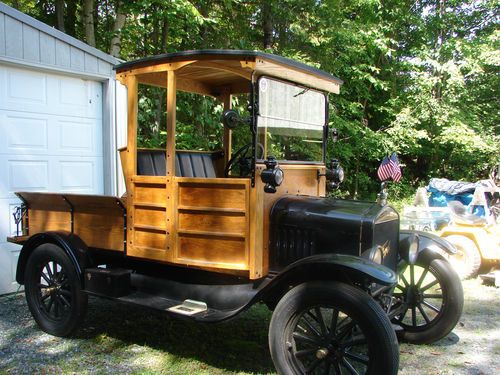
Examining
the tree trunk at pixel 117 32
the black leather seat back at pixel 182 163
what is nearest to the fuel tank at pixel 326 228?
the black leather seat back at pixel 182 163

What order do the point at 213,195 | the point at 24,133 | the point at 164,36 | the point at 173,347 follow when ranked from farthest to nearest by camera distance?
1. the point at 164,36
2. the point at 24,133
3. the point at 173,347
4. the point at 213,195

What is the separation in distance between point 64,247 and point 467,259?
5.08 metres

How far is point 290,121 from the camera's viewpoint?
3.91 m

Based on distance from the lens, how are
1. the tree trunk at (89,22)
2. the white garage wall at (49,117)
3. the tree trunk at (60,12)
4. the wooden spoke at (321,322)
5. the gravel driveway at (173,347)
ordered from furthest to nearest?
the tree trunk at (60,12), the tree trunk at (89,22), the white garage wall at (49,117), the gravel driveway at (173,347), the wooden spoke at (321,322)

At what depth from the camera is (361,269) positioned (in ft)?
9.21

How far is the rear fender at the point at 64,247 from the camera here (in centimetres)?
405

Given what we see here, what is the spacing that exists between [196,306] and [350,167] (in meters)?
12.9

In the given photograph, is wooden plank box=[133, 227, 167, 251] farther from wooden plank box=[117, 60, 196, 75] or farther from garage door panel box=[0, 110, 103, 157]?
garage door panel box=[0, 110, 103, 157]

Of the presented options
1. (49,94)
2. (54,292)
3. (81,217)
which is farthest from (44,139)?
(54,292)

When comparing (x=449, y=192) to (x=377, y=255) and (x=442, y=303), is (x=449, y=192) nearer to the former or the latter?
(x=442, y=303)

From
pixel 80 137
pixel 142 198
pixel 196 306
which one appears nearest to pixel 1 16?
pixel 80 137

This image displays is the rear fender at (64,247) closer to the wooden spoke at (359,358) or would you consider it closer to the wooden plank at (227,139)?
the wooden plank at (227,139)

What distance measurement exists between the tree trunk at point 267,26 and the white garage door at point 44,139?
5859 millimetres

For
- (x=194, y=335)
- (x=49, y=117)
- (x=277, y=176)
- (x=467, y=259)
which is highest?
(x=49, y=117)
